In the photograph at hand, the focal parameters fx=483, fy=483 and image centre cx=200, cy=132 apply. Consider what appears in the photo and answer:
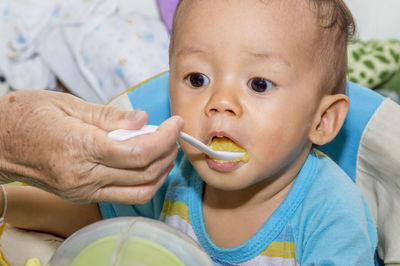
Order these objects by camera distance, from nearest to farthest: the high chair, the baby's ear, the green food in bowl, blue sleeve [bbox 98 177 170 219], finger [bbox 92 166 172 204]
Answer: the green food in bowl < finger [bbox 92 166 172 204] < the baby's ear < the high chair < blue sleeve [bbox 98 177 170 219]

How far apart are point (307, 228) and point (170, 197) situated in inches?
12.7

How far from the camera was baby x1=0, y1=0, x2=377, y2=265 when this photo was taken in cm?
78

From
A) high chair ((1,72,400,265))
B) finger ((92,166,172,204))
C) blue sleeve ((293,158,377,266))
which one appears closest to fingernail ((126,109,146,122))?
finger ((92,166,172,204))

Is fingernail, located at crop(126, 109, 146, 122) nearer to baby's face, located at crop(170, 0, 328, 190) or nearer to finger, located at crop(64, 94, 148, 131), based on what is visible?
finger, located at crop(64, 94, 148, 131)

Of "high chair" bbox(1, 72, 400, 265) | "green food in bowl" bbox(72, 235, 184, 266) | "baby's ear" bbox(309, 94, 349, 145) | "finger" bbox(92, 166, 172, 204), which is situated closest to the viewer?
"green food in bowl" bbox(72, 235, 184, 266)

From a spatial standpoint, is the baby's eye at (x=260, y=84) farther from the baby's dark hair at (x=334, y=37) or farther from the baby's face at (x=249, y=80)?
the baby's dark hair at (x=334, y=37)

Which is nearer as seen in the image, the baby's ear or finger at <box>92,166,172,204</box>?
finger at <box>92,166,172,204</box>

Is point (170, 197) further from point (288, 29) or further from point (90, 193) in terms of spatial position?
point (288, 29)

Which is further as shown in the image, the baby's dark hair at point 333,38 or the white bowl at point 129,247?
the baby's dark hair at point 333,38

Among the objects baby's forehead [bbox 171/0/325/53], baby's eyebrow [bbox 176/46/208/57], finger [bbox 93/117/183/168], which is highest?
baby's forehead [bbox 171/0/325/53]

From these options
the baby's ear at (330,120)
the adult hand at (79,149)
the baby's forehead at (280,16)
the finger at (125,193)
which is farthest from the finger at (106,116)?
the baby's ear at (330,120)

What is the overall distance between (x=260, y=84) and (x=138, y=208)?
1.55 feet

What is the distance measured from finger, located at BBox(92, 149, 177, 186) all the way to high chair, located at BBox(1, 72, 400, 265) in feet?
1.36

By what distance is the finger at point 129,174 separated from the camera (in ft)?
2.30
